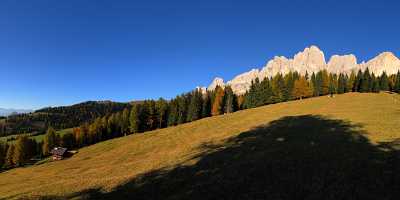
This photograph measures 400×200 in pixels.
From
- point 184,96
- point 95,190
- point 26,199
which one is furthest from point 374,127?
point 184,96

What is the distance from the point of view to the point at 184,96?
13700cm

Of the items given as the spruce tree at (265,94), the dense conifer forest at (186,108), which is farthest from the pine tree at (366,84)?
the spruce tree at (265,94)

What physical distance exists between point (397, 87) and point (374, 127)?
114125 millimetres

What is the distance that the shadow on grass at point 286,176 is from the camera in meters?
17.4

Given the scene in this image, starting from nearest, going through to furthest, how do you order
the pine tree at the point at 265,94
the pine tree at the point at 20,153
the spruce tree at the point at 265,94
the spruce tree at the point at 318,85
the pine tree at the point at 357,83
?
the pine tree at the point at 20,153
the pine tree at the point at 265,94
the spruce tree at the point at 265,94
the spruce tree at the point at 318,85
the pine tree at the point at 357,83

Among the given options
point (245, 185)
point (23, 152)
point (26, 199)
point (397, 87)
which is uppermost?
point (397, 87)

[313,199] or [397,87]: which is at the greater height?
[397,87]

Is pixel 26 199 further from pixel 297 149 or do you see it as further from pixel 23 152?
pixel 23 152

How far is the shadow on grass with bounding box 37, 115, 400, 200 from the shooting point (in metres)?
17.4

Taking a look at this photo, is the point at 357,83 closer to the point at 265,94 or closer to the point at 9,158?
the point at 265,94

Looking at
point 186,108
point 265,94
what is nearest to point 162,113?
point 186,108

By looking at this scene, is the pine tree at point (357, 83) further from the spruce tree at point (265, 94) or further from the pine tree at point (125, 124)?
the pine tree at point (125, 124)

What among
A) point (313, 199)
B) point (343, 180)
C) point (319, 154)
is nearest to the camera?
point (313, 199)

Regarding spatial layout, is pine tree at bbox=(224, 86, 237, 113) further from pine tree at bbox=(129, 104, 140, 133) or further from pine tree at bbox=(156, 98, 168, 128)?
pine tree at bbox=(129, 104, 140, 133)
